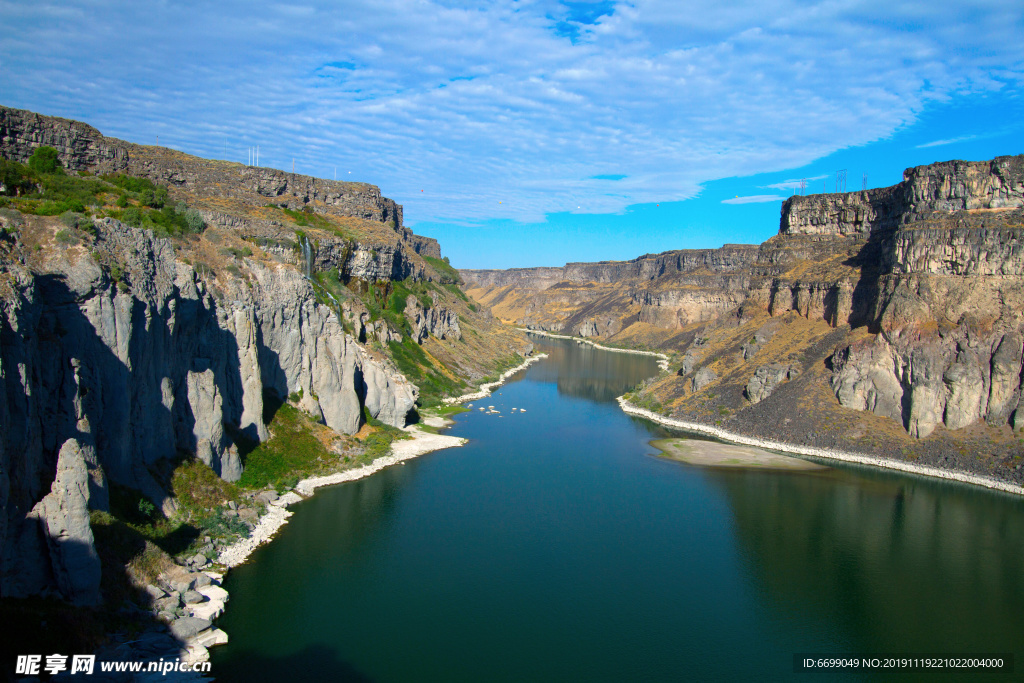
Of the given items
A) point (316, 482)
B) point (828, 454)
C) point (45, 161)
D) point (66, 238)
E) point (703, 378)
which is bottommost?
point (316, 482)

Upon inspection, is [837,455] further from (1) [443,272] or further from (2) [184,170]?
(1) [443,272]

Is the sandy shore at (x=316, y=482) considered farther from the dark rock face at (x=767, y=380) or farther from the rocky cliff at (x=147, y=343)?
the dark rock face at (x=767, y=380)

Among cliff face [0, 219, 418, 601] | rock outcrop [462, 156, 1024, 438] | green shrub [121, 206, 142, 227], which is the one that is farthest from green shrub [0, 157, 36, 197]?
rock outcrop [462, 156, 1024, 438]

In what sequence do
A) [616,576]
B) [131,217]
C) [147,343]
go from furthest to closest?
[131,217] → [616,576] → [147,343]

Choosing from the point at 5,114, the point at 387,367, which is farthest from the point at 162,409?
the point at 5,114

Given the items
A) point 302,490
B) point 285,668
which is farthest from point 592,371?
point 285,668
